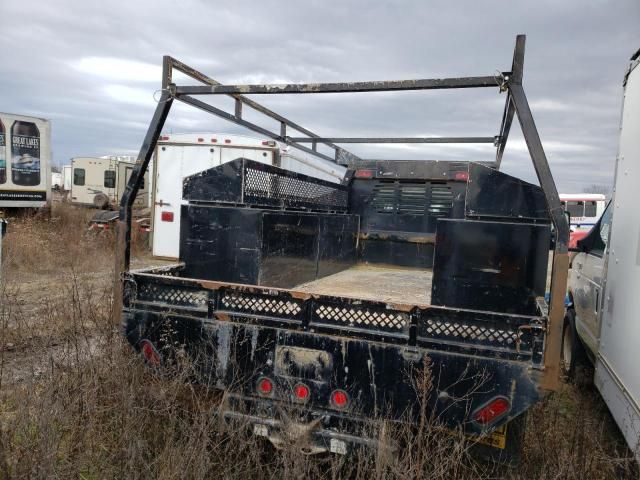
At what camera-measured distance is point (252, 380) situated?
3311 mm

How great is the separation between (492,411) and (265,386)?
135 cm

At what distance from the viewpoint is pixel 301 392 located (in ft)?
10.5

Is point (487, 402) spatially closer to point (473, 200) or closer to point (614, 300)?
point (473, 200)

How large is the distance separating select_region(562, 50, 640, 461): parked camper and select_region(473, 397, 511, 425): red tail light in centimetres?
85

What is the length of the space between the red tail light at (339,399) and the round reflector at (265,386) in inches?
16.3

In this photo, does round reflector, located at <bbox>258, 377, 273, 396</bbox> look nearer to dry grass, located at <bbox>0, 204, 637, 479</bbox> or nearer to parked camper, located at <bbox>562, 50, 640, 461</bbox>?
dry grass, located at <bbox>0, 204, 637, 479</bbox>

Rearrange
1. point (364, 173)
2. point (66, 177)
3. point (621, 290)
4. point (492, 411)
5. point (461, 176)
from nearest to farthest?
point (492, 411)
point (621, 290)
point (461, 176)
point (364, 173)
point (66, 177)

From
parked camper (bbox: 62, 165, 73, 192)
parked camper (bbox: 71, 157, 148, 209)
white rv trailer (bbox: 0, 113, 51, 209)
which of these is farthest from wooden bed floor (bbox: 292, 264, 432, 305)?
parked camper (bbox: 62, 165, 73, 192)

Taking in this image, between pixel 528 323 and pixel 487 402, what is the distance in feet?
1.58

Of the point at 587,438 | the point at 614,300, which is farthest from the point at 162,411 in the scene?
the point at 614,300

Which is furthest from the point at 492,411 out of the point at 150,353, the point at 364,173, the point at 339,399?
the point at 364,173

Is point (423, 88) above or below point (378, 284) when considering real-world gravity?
above

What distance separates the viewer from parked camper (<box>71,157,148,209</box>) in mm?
24906

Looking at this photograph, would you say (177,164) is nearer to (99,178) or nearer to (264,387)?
(264,387)
